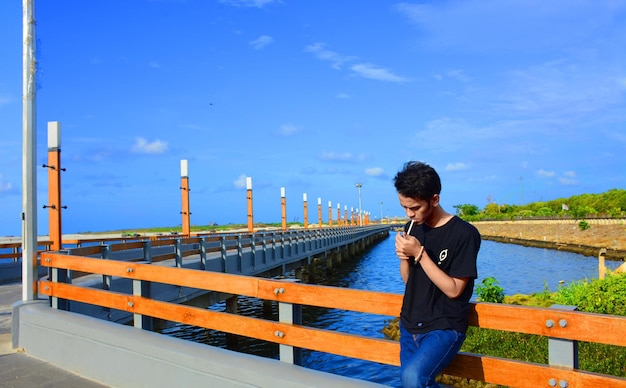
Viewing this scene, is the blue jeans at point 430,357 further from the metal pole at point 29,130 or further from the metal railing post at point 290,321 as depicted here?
the metal pole at point 29,130

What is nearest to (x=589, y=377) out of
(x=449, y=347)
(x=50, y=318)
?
(x=449, y=347)

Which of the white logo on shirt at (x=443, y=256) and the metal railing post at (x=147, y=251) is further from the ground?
the white logo on shirt at (x=443, y=256)

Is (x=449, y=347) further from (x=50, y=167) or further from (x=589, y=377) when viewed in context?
(x=50, y=167)

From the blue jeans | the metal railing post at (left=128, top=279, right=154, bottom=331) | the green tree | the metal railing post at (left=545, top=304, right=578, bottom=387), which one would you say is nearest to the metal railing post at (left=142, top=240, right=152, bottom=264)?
the metal railing post at (left=128, top=279, right=154, bottom=331)

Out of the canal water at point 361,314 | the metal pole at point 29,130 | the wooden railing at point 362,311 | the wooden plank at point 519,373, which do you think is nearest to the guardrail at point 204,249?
the metal pole at point 29,130

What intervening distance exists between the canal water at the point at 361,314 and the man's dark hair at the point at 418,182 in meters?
8.75

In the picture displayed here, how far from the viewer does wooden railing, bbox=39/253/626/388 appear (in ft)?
9.45

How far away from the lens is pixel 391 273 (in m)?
35.2

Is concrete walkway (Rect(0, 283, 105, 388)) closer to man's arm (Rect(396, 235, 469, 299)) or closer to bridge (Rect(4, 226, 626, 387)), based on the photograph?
bridge (Rect(4, 226, 626, 387))

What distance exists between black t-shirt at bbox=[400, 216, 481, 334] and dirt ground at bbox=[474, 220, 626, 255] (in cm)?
5097

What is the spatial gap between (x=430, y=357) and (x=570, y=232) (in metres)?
72.1

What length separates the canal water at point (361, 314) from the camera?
501 inches

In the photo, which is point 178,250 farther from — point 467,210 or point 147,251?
point 467,210

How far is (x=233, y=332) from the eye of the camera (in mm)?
4555
